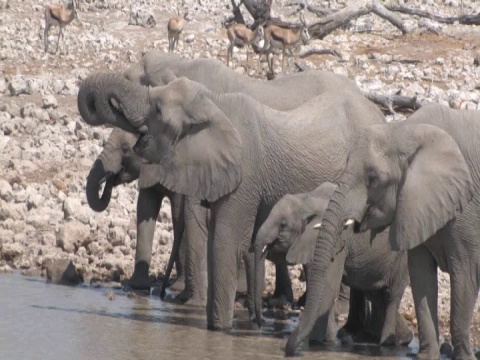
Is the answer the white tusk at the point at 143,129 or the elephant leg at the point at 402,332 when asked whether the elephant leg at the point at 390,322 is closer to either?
the elephant leg at the point at 402,332

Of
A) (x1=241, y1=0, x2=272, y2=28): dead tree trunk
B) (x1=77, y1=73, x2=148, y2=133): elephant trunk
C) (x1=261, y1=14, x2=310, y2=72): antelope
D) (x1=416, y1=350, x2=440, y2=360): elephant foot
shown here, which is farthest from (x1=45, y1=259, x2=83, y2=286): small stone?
(x1=241, y1=0, x2=272, y2=28): dead tree trunk

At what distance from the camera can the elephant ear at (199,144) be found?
9969mm

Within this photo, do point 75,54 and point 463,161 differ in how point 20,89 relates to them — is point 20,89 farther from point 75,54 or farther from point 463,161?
point 463,161

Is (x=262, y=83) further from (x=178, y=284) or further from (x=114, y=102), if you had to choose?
(x=114, y=102)

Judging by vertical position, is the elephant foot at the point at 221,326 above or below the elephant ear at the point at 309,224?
below

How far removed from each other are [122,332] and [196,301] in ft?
4.66

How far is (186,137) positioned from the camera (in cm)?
1005

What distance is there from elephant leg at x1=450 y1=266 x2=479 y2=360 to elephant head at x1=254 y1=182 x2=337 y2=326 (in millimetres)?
1267

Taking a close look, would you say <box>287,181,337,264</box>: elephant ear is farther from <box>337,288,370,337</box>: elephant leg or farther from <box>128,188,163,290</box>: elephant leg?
<box>128,188,163,290</box>: elephant leg

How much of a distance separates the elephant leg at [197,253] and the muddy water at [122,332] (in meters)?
0.18

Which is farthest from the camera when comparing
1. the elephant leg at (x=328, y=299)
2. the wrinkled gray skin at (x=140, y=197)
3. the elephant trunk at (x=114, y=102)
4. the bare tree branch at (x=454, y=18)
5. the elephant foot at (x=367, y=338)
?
the bare tree branch at (x=454, y=18)

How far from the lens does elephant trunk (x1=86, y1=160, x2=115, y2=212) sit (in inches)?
482

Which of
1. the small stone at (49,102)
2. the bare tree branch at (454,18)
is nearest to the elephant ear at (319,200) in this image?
the small stone at (49,102)

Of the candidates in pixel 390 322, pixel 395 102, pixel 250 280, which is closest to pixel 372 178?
pixel 390 322
